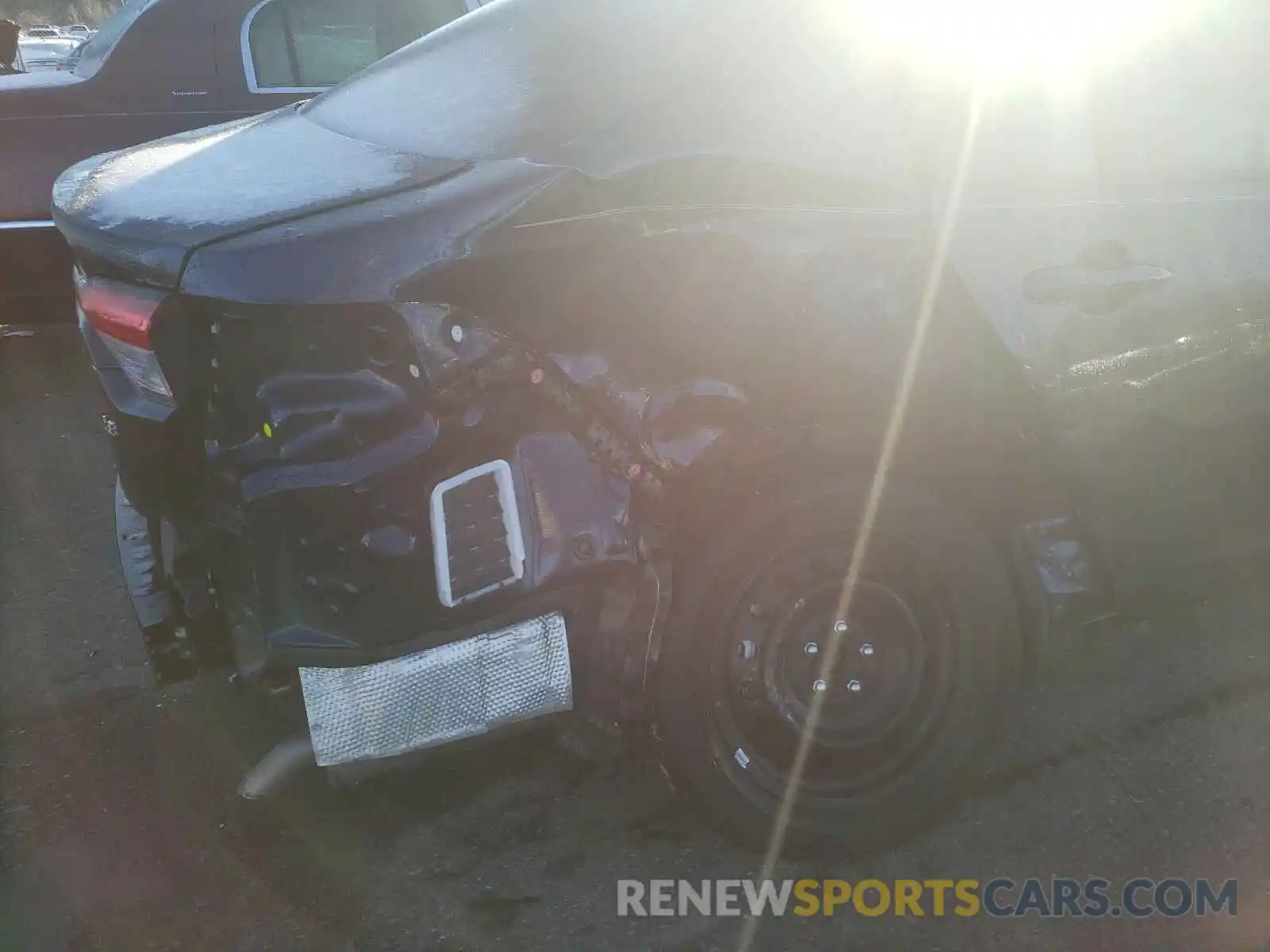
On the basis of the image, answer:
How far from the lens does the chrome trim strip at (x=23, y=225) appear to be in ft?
16.0

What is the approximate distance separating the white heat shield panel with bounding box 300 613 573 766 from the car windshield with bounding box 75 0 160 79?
426 centimetres

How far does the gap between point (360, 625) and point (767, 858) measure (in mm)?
1074

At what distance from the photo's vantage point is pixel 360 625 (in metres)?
1.91

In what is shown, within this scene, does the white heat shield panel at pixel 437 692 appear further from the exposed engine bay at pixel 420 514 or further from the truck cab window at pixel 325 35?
the truck cab window at pixel 325 35

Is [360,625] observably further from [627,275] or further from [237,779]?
[237,779]

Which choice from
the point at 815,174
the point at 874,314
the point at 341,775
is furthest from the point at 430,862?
the point at 815,174

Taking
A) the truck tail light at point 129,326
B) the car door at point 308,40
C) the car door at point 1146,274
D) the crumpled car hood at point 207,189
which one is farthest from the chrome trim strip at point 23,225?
the car door at point 1146,274

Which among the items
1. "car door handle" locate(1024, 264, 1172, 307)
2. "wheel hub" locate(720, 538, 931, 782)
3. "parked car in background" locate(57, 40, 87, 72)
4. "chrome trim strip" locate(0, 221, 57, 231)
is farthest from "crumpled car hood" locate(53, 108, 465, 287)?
"parked car in background" locate(57, 40, 87, 72)

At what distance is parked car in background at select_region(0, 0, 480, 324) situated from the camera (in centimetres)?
488

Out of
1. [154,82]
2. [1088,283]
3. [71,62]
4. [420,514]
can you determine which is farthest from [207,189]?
[71,62]

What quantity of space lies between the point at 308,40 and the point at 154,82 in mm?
746

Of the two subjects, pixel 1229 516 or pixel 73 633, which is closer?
pixel 1229 516

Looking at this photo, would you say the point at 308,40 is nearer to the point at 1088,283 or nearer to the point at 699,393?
the point at 699,393

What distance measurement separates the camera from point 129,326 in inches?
78.0
